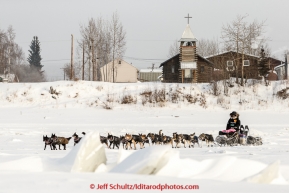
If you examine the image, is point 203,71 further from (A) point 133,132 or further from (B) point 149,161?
(B) point 149,161

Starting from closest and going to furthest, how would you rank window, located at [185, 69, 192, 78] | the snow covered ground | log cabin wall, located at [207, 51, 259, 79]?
the snow covered ground
log cabin wall, located at [207, 51, 259, 79]
window, located at [185, 69, 192, 78]

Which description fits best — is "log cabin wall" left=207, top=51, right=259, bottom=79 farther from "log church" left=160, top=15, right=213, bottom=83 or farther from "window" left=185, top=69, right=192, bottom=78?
"window" left=185, top=69, right=192, bottom=78

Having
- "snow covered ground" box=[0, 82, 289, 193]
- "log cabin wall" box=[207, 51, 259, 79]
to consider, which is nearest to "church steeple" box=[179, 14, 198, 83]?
"log cabin wall" box=[207, 51, 259, 79]

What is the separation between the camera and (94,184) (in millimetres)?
4414

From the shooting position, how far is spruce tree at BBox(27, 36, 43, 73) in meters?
95.1

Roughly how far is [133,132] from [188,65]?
111 ft

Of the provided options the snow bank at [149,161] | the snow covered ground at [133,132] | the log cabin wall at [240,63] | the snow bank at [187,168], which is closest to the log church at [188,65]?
the log cabin wall at [240,63]

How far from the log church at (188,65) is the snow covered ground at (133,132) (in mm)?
13859

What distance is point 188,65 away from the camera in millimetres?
52469

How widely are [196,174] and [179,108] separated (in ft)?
95.5

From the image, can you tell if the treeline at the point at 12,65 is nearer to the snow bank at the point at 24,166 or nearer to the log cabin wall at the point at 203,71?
the log cabin wall at the point at 203,71

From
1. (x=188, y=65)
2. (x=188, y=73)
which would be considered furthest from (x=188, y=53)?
(x=188, y=73)

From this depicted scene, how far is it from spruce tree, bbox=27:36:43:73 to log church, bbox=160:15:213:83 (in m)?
46.0

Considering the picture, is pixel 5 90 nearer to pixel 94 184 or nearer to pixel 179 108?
pixel 179 108
